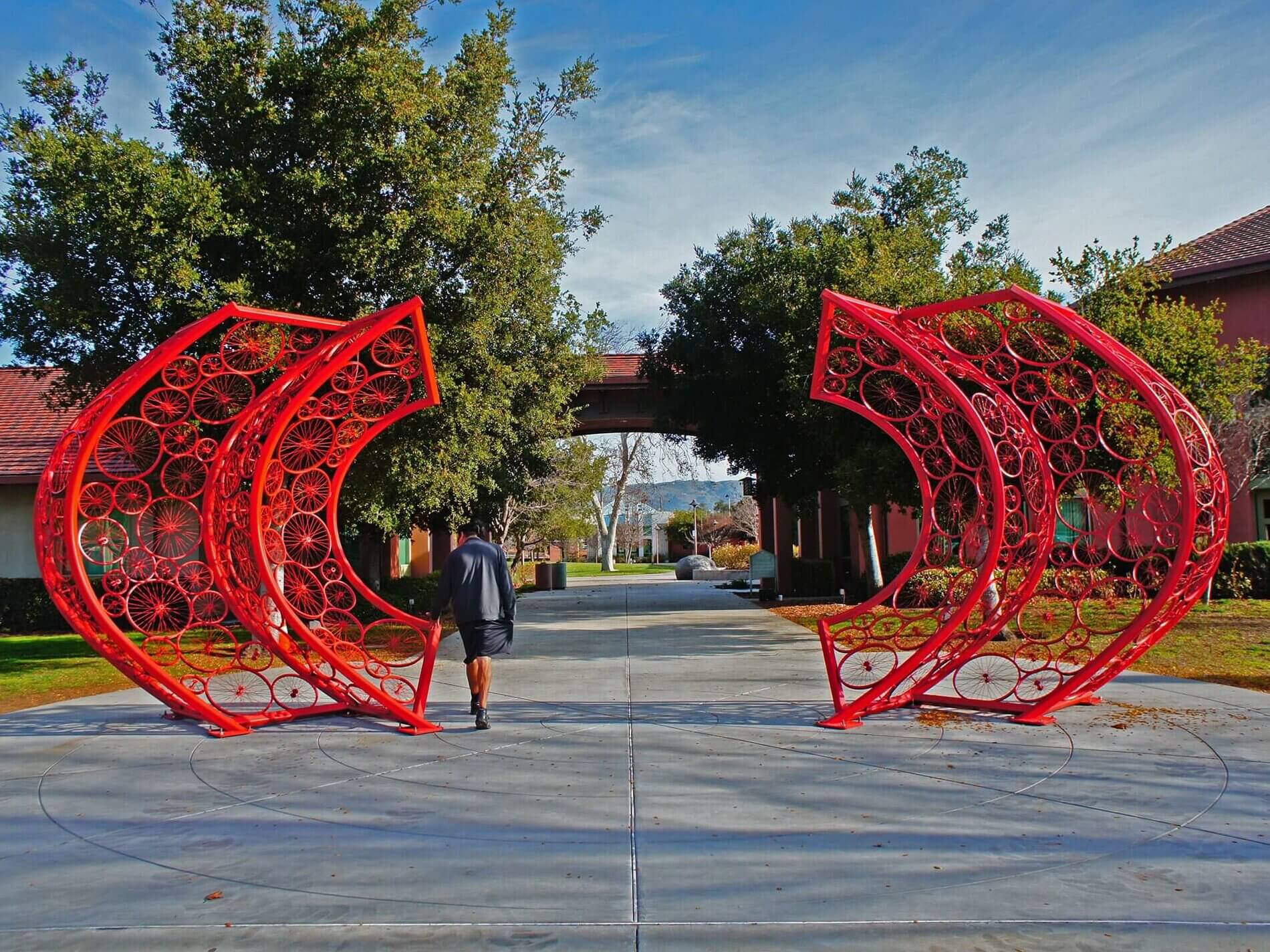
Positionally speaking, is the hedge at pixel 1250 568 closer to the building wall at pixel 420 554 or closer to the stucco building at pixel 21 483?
the stucco building at pixel 21 483

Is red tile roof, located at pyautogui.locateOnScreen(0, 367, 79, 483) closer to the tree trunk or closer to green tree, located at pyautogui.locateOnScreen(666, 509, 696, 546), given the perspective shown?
the tree trunk

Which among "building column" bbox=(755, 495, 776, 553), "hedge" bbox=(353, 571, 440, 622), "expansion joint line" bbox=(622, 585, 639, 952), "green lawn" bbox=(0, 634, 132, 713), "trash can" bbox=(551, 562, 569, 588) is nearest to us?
"expansion joint line" bbox=(622, 585, 639, 952)

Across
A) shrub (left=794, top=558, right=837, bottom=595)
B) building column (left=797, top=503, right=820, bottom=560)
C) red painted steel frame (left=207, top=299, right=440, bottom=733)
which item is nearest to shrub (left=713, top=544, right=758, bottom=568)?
building column (left=797, top=503, right=820, bottom=560)

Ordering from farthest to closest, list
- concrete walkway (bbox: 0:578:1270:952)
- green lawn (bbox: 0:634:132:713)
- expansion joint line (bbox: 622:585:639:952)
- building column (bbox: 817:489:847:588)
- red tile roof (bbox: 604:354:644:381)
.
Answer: red tile roof (bbox: 604:354:644:381)
building column (bbox: 817:489:847:588)
green lawn (bbox: 0:634:132:713)
expansion joint line (bbox: 622:585:639:952)
concrete walkway (bbox: 0:578:1270:952)

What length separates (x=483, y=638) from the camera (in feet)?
25.9

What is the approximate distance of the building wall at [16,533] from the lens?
62.2 feet

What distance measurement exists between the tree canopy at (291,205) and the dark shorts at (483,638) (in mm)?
5327

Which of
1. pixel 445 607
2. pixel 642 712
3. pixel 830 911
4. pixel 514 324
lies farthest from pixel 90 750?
pixel 514 324

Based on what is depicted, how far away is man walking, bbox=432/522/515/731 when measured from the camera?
Answer: 7902mm

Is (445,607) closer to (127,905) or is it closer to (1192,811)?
(127,905)

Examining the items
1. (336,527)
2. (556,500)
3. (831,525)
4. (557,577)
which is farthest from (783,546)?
(336,527)

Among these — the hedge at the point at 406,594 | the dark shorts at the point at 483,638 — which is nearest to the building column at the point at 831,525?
the hedge at the point at 406,594

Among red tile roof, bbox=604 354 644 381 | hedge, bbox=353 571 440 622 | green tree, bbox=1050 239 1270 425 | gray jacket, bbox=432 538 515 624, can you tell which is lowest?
hedge, bbox=353 571 440 622

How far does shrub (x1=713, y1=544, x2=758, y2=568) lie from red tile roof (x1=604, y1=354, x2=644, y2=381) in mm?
15313
